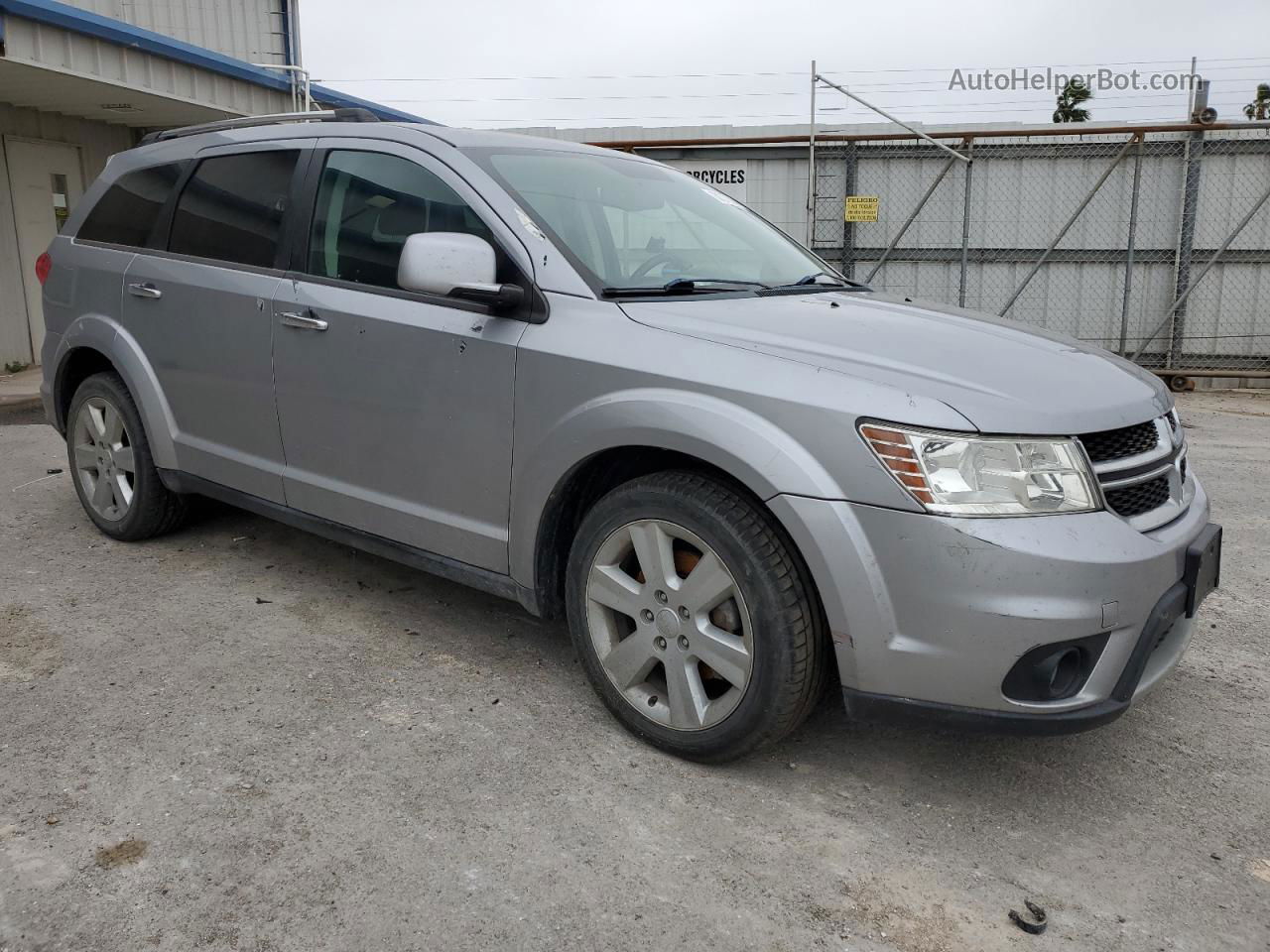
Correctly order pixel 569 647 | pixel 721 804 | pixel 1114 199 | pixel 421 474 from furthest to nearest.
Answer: pixel 1114 199 → pixel 569 647 → pixel 421 474 → pixel 721 804

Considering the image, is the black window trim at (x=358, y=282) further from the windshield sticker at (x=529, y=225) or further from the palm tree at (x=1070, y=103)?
the palm tree at (x=1070, y=103)

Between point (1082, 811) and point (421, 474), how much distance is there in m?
2.13

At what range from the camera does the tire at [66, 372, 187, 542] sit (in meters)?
4.41

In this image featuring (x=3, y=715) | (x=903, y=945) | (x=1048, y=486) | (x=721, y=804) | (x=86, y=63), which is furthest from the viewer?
(x=86, y=63)

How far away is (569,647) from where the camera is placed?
3.62m

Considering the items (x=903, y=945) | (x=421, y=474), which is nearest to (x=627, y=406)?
(x=421, y=474)

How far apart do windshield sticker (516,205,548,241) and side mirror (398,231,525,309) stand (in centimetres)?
18

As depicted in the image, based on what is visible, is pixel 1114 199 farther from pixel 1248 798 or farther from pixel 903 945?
pixel 903 945

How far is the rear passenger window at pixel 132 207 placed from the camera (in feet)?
14.2

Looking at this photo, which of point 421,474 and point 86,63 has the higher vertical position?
point 86,63

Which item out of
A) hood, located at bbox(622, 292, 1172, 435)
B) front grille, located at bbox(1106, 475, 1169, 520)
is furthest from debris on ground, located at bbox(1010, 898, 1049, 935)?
hood, located at bbox(622, 292, 1172, 435)

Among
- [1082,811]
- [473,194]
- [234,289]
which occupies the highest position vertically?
[473,194]

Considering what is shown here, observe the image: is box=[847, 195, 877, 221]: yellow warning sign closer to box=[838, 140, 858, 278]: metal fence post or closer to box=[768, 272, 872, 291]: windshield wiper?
box=[838, 140, 858, 278]: metal fence post

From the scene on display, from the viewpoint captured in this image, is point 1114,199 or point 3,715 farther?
point 1114,199
